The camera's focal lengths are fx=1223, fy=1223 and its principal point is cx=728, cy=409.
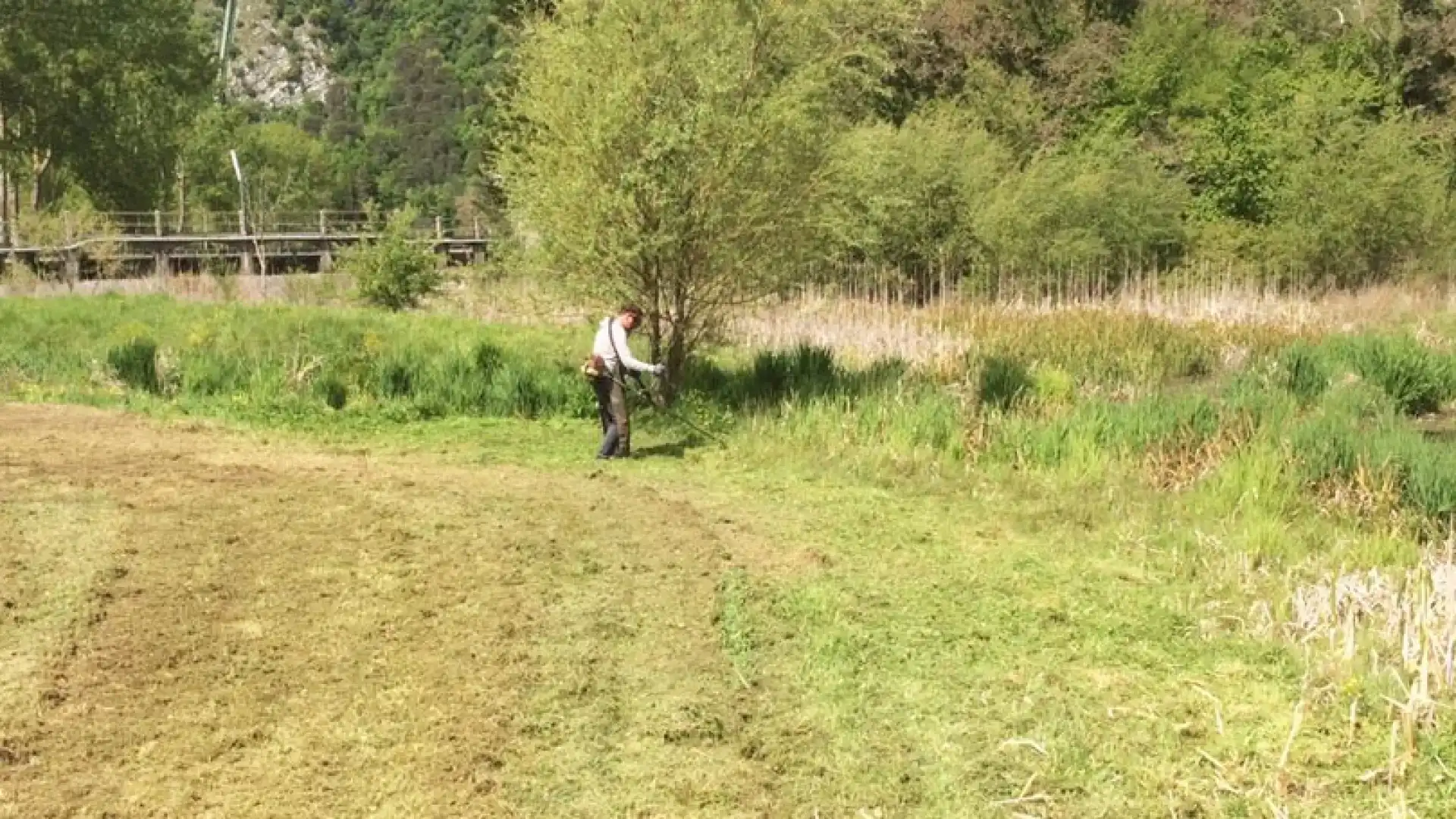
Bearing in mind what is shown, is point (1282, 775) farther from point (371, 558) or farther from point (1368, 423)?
point (1368, 423)

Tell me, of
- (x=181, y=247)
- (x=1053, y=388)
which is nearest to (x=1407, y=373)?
(x=1053, y=388)

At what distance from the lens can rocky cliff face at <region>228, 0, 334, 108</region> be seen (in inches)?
5202

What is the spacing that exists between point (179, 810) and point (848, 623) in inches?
119

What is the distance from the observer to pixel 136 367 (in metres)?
12.7

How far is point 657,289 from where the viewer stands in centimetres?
1118

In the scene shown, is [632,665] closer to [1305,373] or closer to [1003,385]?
[1003,385]

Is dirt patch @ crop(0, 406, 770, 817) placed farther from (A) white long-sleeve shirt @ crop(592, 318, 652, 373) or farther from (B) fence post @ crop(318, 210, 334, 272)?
(B) fence post @ crop(318, 210, 334, 272)

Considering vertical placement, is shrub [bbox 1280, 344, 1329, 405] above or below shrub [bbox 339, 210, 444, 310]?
below

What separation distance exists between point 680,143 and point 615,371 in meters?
2.03

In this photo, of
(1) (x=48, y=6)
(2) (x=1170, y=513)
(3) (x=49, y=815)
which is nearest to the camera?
(3) (x=49, y=815)

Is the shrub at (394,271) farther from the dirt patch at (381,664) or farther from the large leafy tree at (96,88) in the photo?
the large leafy tree at (96,88)

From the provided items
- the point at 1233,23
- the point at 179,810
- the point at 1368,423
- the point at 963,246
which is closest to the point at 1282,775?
the point at 179,810

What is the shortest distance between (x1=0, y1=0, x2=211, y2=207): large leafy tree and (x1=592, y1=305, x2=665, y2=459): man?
38.5 meters

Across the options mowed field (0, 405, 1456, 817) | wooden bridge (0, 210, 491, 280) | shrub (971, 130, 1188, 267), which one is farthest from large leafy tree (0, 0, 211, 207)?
mowed field (0, 405, 1456, 817)
